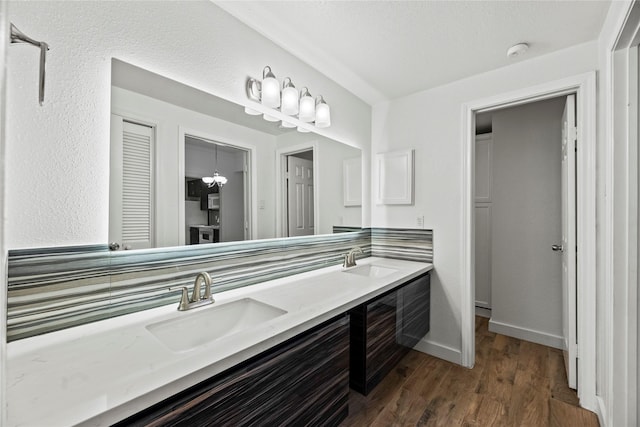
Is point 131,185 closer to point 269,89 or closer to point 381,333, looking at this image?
point 269,89

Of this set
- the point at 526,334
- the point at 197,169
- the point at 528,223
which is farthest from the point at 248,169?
the point at 526,334

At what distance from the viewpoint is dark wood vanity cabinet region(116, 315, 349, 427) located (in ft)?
2.56

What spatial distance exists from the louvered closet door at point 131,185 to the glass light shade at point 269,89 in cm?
64

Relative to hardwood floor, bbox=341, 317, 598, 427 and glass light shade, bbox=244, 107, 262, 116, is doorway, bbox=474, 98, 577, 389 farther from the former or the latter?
glass light shade, bbox=244, 107, 262, 116

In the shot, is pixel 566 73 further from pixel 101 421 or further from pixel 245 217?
pixel 101 421

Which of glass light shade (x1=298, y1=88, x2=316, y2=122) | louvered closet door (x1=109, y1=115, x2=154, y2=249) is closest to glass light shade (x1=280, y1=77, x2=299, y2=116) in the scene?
glass light shade (x1=298, y1=88, x2=316, y2=122)

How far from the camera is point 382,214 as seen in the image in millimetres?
2674

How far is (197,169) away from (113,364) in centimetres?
90

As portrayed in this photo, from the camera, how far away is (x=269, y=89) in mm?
1658

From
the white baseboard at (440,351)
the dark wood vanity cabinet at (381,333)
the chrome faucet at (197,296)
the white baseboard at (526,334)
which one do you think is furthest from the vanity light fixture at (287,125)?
the white baseboard at (526,334)

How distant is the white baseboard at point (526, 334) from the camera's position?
255 centimetres

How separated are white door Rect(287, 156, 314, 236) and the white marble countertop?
752 millimetres

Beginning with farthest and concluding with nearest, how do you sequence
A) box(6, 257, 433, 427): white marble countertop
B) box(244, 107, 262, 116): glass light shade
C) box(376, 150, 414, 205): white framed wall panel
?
1. box(376, 150, 414, 205): white framed wall panel
2. box(244, 107, 262, 116): glass light shade
3. box(6, 257, 433, 427): white marble countertop

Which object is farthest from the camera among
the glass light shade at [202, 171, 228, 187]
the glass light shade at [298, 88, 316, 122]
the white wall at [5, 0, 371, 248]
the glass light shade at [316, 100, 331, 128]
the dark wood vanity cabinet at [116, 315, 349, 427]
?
the glass light shade at [316, 100, 331, 128]
